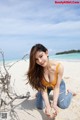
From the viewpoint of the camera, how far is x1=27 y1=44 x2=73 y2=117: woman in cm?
281

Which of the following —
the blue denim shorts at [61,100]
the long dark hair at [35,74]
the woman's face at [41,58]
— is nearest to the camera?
the woman's face at [41,58]

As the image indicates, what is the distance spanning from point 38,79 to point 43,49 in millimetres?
381

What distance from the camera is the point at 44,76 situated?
10.1 ft

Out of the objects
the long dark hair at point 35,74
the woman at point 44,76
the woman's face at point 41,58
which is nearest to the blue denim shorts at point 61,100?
the woman at point 44,76

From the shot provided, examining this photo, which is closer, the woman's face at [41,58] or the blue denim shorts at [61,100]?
the woman's face at [41,58]

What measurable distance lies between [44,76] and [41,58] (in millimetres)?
336

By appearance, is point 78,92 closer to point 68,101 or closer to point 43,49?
point 68,101

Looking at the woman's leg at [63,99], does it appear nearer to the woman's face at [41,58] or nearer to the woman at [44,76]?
the woman at [44,76]

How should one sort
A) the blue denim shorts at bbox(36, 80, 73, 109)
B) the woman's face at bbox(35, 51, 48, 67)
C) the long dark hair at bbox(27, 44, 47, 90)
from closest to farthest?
the woman's face at bbox(35, 51, 48, 67), the long dark hair at bbox(27, 44, 47, 90), the blue denim shorts at bbox(36, 80, 73, 109)

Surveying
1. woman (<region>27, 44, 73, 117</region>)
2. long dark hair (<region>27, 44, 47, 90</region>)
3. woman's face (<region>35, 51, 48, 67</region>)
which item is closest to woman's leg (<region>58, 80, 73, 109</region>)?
woman (<region>27, 44, 73, 117</region>)

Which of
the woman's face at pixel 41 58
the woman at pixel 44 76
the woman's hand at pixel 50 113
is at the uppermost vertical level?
the woman's face at pixel 41 58

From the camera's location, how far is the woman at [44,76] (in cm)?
281

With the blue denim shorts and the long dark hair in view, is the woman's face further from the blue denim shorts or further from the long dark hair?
the blue denim shorts

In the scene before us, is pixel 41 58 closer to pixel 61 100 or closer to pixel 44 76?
pixel 44 76
